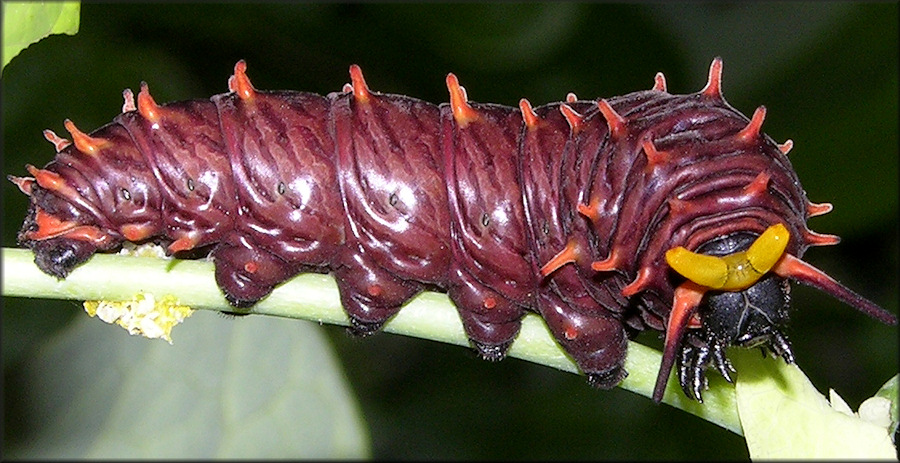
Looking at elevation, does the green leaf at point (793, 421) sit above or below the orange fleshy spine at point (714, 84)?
below

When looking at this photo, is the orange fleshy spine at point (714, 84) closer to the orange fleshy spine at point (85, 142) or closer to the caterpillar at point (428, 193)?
the caterpillar at point (428, 193)

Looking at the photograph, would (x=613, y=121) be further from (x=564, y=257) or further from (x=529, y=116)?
(x=564, y=257)

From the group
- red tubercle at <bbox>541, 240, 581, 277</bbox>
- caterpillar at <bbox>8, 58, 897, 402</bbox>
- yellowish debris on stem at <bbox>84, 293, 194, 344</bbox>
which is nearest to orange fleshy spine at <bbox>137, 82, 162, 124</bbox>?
caterpillar at <bbox>8, 58, 897, 402</bbox>

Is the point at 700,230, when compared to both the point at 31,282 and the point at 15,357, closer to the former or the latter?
the point at 31,282

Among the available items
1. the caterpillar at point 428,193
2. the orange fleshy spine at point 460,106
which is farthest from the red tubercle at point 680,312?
the orange fleshy spine at point 460,106

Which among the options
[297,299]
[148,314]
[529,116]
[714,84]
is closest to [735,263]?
[714,84]

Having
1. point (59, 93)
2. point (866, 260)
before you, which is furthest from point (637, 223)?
point (866, 260)
